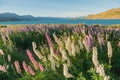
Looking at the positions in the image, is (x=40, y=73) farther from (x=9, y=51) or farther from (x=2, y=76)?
(x=9, y=51)

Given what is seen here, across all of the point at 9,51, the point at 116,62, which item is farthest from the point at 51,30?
the point at 116,62

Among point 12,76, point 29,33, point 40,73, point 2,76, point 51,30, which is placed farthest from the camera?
point 51,30

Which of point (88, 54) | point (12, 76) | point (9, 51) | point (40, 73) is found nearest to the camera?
point (40, 73)

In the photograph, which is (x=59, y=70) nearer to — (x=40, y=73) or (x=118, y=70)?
(x=40, y=73)

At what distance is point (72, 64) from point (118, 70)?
127 centimetres

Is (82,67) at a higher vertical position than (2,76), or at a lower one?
higher

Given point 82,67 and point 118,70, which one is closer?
point 82,67

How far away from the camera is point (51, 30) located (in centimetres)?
1680

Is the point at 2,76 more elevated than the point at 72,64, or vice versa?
the point at 72,64

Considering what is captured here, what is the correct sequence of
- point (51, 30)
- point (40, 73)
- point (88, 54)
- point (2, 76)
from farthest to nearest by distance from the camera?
point (51, 30), point (2, 76), point (88, 54), point (40, 73)

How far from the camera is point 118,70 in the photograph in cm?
759

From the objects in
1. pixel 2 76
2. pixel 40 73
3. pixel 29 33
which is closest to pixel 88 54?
pixel 40 73

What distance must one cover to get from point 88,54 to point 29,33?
834 cm

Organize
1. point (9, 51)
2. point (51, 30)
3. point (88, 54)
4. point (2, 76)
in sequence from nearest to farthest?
point (88, 54)
point (2, 76)
point (9, 51)
point (51, 30)
